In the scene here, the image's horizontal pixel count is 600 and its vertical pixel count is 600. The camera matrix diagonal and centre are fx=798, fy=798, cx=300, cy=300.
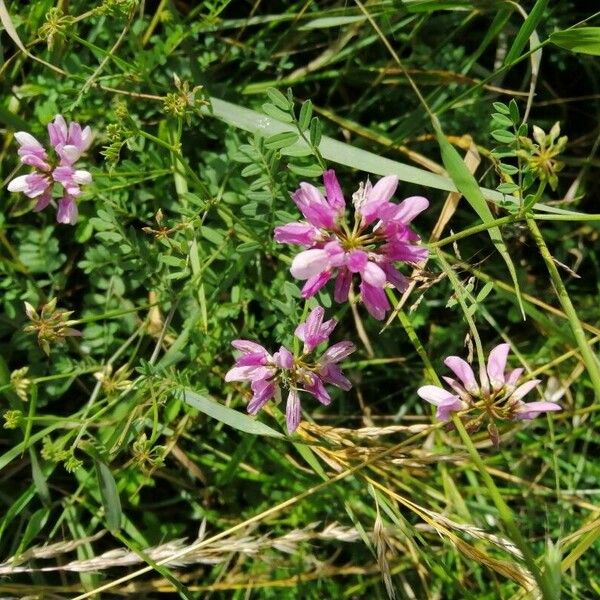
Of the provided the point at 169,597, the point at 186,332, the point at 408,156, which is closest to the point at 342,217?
the point at 186,332

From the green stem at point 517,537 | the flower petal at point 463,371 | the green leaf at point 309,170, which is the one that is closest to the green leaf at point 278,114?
the green leaf at point 309,170

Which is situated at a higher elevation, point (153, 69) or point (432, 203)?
point (153, 69)

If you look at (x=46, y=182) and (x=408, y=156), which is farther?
(x=408, y=156)

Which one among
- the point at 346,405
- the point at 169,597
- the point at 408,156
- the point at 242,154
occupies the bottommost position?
the point at 169,597

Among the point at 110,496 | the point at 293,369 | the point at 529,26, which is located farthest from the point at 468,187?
the point at 110,496

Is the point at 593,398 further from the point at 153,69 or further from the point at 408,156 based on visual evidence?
the point at 153,69
